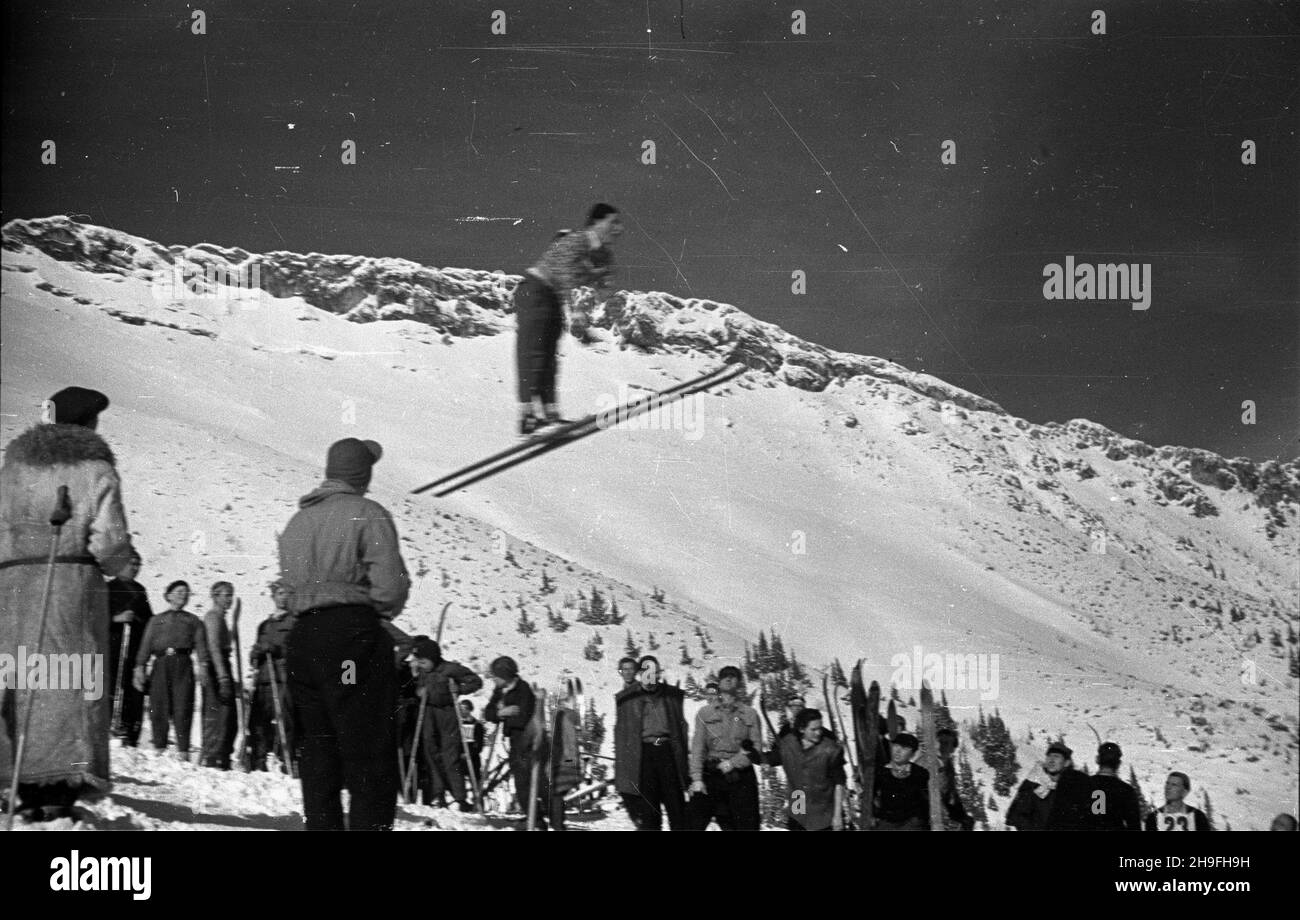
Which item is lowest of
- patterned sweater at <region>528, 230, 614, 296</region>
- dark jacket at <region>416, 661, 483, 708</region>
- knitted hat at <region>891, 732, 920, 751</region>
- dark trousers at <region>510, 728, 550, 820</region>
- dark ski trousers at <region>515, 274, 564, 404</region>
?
dark trousers at <region>510, 728, 550, 820</region>

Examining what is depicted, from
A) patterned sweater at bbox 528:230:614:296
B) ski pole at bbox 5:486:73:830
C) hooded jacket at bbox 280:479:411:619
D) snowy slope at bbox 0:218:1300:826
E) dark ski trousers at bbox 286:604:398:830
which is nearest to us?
dark ski trousers at bbox 286:604:398:830

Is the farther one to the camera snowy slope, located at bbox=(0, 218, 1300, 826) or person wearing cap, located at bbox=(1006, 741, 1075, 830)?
snowy slope, located at bbox=(0, 218, 1300, 826)

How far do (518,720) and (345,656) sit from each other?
1.14 m

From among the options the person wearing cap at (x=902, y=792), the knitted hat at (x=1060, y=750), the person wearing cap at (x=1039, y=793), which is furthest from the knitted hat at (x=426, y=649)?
the knitted hat at (x=1060, y=750)

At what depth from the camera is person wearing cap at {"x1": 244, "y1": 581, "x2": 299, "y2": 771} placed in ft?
18.5

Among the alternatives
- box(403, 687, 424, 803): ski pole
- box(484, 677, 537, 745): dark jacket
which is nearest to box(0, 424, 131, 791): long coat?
box(403, 687, 424, 803): ski pole

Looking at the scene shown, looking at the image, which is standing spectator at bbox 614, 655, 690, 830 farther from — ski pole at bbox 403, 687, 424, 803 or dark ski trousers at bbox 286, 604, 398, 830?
dark ski trousers at bbox 286, 604, 398, 830

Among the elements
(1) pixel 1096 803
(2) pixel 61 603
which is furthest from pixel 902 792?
(2) pixel 61 603

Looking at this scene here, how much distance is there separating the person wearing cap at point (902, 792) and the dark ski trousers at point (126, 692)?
3.15m

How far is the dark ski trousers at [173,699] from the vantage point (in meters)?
5.67

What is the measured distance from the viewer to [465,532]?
606 cm

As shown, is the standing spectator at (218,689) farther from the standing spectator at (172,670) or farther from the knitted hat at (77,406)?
the knitted hat at (77,406)
